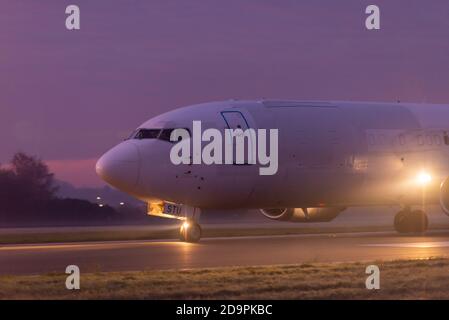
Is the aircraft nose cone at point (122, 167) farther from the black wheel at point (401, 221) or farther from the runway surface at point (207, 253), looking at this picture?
the black wheel at point (401, 221)

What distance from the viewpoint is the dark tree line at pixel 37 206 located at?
177 ft

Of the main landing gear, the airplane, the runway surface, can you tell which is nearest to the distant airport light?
→ the airplane

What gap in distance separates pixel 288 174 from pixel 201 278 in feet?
41.9

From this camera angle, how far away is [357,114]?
32.0 meters

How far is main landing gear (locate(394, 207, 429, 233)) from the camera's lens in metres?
33.7

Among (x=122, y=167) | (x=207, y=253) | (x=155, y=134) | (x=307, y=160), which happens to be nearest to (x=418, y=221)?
(x=307, y=160)

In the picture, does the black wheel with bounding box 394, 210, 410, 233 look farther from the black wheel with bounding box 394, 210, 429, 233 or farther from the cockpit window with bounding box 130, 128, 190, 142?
the cockpit window with bounding box 130, 128, 190, 142

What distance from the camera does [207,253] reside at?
23375mm

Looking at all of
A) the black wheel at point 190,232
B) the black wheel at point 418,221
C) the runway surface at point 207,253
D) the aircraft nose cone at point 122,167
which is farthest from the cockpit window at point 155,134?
the black wheel at point 418,221

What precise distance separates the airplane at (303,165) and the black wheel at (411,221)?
0.11 feet

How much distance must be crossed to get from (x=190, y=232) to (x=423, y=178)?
29.0ft

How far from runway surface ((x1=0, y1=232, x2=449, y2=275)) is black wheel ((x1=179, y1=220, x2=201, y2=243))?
35 cm

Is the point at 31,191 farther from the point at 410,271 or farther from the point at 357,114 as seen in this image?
the point at 410,271
